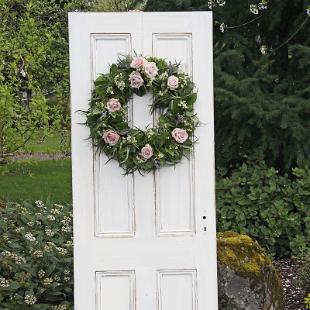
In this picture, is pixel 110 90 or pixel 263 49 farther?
pixel 263 49

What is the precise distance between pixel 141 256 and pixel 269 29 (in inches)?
157

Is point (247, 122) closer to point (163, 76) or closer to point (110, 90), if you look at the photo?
point (163, 76)

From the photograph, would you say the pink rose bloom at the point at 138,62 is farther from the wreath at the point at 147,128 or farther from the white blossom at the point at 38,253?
the white blossom at the point at 38,253

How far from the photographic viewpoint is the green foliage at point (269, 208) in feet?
22.3

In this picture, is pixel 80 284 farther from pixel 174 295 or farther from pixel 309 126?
pixel 309 126

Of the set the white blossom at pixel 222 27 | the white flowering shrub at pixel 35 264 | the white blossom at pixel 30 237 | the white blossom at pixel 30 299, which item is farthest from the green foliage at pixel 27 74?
the white blossom at pixel 30 299

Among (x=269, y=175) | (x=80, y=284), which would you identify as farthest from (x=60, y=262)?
(x=269, y=175)

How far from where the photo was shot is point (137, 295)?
4223 millimetres

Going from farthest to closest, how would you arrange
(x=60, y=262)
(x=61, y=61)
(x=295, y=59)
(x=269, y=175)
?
(x=61, y=61), (x=295, y=59), (x=269, y=175), (x=60, y=262)

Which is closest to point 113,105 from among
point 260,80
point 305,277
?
point 305,277

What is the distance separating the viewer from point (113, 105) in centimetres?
400

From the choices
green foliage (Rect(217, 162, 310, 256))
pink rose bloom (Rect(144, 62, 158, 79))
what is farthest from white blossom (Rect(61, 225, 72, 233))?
pink rose bloom (Rect(144, 62, 158, 79))

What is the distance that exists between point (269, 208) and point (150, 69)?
3182 millimetres

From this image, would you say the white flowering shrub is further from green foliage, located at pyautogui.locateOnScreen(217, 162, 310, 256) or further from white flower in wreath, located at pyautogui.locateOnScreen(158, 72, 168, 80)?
green foliage, located at pyautogui.locateOnScreen(217, 162, 310, 256)
